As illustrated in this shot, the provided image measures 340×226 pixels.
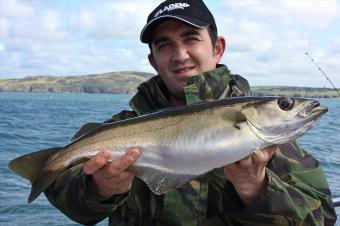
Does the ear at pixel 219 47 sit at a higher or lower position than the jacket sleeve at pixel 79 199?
higher

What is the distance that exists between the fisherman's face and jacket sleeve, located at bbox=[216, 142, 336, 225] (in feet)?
3.63

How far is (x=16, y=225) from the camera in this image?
10984 mm

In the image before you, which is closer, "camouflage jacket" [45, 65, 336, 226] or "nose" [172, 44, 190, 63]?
"camouflage jacket" [45, 65, 336, 226]

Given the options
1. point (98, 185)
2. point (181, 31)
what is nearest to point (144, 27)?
point (181, 31)

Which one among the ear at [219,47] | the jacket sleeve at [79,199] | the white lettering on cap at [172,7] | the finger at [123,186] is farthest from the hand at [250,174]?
the white lettering on cap at [172,7]

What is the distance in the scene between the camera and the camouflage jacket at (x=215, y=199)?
4.01m

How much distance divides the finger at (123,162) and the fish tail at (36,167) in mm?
492

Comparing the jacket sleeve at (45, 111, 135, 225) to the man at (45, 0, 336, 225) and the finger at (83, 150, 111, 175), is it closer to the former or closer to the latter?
the man at (45, 0, 336, 225)

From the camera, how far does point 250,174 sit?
12.6 feet

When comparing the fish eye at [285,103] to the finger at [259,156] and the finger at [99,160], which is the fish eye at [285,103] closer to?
the finger at [259,156]

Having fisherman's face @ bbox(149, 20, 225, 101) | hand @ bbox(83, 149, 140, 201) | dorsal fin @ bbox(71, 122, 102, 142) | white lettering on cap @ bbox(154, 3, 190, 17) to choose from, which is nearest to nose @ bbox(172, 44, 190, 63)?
fisherman's face @ bbox(149, 20, 225, 101)

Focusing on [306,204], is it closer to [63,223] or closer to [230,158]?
[230,158]

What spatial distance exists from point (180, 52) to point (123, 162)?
1308 mm

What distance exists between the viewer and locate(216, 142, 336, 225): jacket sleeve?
3977 mm
